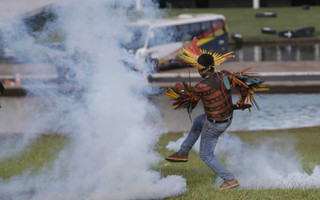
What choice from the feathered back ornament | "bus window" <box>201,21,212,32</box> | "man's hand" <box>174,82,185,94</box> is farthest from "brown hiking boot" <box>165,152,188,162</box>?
"bus window" <box>201,21,212,32</box>

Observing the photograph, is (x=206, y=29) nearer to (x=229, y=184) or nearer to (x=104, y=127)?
(x=104, y=127)

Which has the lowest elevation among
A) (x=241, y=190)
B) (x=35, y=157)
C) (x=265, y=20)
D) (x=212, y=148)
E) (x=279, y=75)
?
(x=265, y=20)

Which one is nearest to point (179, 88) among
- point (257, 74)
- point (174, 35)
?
point (257, 74)

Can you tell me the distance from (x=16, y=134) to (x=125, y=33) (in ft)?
17.5

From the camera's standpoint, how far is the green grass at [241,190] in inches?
256

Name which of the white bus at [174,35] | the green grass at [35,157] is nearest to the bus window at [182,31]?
the white bus at [174,35]

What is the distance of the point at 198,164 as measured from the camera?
28.4 ft

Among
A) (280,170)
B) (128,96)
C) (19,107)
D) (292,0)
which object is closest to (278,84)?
(19,107)

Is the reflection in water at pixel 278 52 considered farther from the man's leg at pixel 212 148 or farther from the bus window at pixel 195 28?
the man's leg at pixel 212 148

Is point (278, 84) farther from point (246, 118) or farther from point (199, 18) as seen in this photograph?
A: point (199, 18)

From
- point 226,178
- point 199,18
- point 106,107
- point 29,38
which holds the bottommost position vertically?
point 199,18

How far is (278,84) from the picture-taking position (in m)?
17.0

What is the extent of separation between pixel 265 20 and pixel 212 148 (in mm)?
35971

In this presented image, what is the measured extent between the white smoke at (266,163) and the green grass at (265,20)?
85.2 ft
